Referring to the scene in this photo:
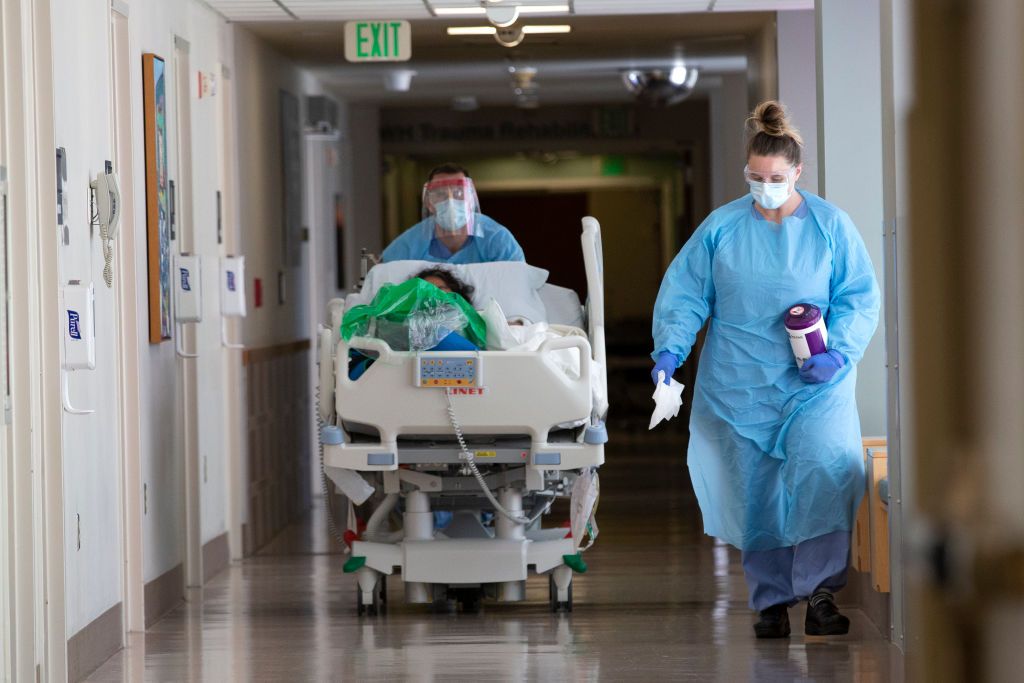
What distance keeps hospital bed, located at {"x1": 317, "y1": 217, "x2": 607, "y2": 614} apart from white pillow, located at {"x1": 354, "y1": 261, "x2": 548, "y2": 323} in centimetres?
8

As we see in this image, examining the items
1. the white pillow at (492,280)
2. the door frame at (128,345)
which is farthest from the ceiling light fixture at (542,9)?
the door frame at (128,345)

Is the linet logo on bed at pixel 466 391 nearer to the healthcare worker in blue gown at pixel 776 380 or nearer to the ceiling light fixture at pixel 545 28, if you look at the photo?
the healthcare worker in blue gown at pixel 776 380

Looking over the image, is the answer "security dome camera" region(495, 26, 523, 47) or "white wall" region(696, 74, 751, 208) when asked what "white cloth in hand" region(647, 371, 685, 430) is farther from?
"white wall" region(696, 74, 751, 208)

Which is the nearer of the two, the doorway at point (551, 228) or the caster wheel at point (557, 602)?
the caster wheel at point (557, 602)

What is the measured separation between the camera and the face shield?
16.2ft

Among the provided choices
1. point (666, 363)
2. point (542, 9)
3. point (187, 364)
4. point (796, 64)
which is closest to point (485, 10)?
point (542, 9)

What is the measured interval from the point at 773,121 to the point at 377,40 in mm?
2613

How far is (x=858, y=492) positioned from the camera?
163 inches

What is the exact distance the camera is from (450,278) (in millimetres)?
4648

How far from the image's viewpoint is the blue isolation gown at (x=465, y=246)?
4.98m

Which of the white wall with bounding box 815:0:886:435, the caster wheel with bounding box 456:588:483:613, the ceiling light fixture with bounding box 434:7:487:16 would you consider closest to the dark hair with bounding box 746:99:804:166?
the white wall with bounding box 815:0:886:435

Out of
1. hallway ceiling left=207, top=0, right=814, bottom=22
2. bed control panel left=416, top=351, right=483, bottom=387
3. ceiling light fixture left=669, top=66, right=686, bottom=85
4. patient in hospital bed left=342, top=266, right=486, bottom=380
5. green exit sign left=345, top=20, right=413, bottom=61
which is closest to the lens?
bed control panel left=416, top=351, right=483, bottom=387

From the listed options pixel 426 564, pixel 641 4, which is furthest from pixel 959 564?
pixel 641 4

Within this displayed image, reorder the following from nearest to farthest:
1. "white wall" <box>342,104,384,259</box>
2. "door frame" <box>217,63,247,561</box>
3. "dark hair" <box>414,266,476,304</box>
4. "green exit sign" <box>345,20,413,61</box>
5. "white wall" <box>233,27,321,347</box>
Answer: "dark hair" <box>414,266,476,304</box> < "door frame" <box>217,63,247,561</box> < "green exit sign" <box>345,20,413,61</box> < "white wall" <box>233,27,321,347</box> < "white wall" <box>342,104,384,259</box>
